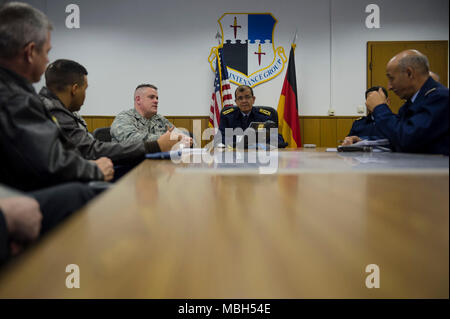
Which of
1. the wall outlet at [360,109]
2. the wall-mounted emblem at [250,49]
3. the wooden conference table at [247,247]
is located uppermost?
the wall-mounted emblem at [250,49]

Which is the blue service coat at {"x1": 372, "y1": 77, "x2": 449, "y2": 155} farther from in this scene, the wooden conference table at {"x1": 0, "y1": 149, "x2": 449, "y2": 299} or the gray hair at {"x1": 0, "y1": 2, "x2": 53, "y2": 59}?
the gray hair at {"x1": 0, "y1": 2, "x2": 53, "y2": 59}

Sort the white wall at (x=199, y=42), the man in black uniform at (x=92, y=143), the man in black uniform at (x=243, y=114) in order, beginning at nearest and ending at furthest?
the man in black uniform at (x=92, y=143)
the man in black uniform at (x=243, y=114)
the white wall at (x=199, y=42)

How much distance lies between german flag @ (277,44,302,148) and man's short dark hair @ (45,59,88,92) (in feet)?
11.1

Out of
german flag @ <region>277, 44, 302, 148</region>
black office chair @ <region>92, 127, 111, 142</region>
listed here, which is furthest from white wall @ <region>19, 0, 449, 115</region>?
black office chair @ <region>92, 127, 111, 142</region>

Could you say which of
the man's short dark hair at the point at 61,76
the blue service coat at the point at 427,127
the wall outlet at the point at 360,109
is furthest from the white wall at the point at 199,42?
the blue service coat at the point at 427,127

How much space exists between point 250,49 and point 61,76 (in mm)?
3659

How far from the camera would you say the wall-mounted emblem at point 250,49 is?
5.07m

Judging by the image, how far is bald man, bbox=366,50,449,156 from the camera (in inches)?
65.1

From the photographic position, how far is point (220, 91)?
481 centimetres

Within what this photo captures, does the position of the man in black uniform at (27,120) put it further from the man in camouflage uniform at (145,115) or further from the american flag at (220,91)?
the american flag at (220,91)

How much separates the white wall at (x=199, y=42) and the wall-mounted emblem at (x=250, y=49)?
0.12 metres

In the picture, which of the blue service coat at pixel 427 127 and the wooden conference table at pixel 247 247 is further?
the blue service coat at pixel 427 127

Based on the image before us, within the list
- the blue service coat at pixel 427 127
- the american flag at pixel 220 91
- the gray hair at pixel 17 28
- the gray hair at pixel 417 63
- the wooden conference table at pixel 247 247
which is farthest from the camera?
the american flag at pixel 220 91

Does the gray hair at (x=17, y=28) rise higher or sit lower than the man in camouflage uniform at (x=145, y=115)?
higher
